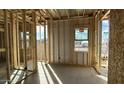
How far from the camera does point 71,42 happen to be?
8586mm

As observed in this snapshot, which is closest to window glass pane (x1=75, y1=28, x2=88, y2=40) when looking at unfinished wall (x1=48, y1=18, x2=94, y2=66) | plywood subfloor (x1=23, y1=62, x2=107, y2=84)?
unfinished wall (x1=48, y1=18, x2=94, y2=66)

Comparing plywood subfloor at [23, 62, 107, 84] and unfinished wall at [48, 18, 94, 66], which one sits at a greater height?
unfinished wall at [48, 18, 94, 66]

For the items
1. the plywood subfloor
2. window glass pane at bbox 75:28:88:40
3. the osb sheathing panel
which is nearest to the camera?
the osb sheathing panel

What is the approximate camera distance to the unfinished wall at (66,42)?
8.25 meters

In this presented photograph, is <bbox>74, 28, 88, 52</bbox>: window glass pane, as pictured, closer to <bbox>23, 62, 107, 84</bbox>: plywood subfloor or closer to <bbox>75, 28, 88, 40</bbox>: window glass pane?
<bbox>75, 28, 88, 40</bbox>: window glass pane

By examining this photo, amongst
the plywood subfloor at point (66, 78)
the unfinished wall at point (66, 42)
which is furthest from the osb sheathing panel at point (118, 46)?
the unfinished wall at point (66, 42)

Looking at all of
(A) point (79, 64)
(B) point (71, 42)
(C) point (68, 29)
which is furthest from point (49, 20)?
(A) point (79, 64)

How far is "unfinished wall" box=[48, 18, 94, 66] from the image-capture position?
27.1 feet

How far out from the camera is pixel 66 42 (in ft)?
28.8

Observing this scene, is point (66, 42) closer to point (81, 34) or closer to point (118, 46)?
point (81, 34)

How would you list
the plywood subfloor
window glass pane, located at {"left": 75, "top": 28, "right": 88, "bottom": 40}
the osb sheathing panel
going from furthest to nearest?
1. window glass pane, located at {"left": 75, "top": 28, "right": 88, "bottom": 40}
2. the plywood subfloor
3. the osb sheathing panel

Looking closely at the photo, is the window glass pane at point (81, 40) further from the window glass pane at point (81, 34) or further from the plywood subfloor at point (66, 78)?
the plywood subfloor at point (66, 78)
